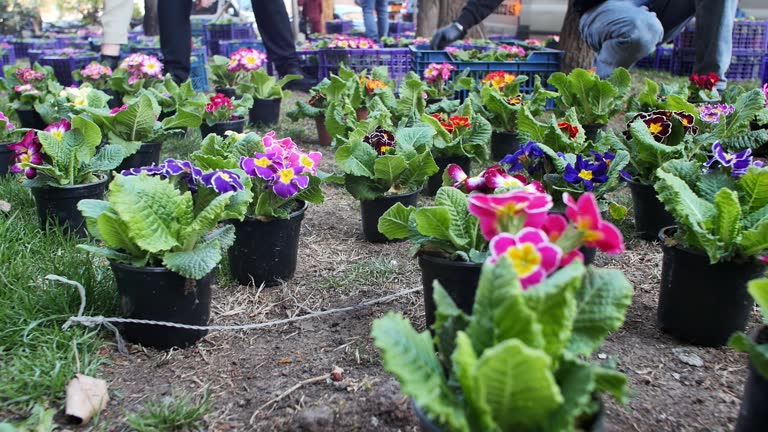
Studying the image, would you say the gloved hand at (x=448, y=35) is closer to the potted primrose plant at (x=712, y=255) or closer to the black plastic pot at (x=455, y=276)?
the potted primrose plant at (x=712, y=255)

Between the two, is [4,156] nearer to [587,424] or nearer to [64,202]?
[64,202]

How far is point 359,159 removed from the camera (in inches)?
103

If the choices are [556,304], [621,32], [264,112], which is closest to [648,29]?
[621,32]

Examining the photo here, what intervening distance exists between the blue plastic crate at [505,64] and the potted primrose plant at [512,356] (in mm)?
4019

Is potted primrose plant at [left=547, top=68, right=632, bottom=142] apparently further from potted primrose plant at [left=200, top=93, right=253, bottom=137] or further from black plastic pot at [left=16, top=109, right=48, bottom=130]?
black plastic pot at [left=16, top=109, right=48, bottom=130]

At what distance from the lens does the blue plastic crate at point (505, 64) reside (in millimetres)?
5043

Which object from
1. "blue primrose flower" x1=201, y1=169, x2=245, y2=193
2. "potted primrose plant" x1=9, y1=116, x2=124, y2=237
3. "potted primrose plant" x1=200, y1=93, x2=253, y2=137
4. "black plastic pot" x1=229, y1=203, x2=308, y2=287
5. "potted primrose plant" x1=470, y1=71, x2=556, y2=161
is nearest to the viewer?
"blue primrose flower" x1=201, y1=169, x2=245, y2=193

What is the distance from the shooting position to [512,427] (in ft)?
3.53

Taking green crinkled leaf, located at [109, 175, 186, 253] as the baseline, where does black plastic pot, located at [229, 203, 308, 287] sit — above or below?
below

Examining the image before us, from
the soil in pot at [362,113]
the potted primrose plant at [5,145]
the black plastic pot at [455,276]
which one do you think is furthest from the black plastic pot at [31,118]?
the black plastic pot at [455,276]

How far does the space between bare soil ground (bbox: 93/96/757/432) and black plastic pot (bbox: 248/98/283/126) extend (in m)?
2.57

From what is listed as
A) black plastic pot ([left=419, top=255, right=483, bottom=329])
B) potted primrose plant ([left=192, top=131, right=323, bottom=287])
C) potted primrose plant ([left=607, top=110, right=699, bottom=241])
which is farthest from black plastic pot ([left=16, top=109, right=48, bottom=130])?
potted primrose plant ([left=607, top=110, right=699, bottom=241])

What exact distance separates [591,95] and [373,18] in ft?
24.9

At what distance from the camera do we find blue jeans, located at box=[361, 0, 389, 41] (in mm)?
10586
